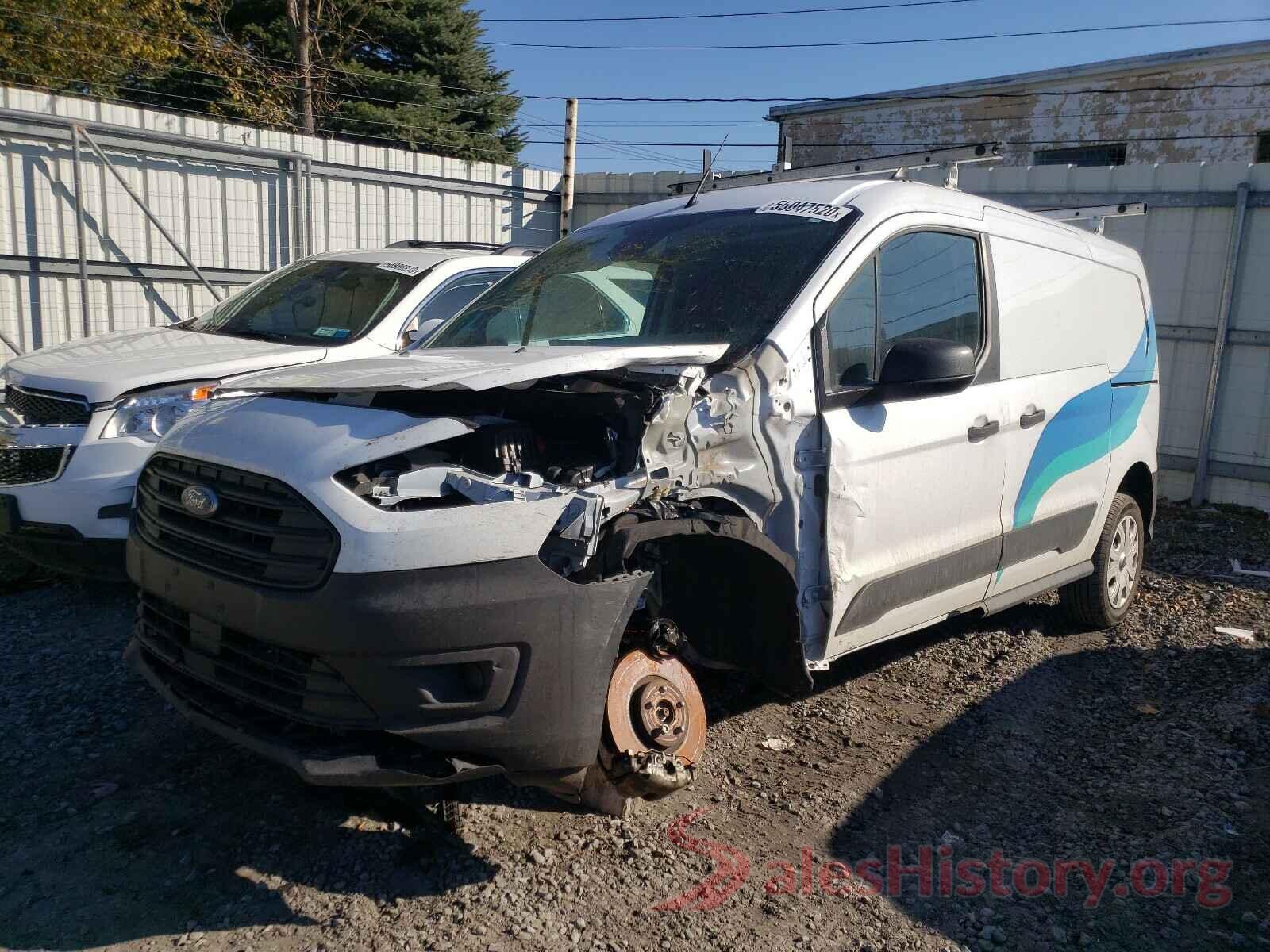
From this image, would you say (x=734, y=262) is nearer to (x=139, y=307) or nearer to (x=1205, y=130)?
(x=139, y=307)

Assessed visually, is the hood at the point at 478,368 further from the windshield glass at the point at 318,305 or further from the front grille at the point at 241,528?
the windshield glass at the point at 318,305

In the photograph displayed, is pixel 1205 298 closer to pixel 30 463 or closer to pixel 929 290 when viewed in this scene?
pixel 929 290

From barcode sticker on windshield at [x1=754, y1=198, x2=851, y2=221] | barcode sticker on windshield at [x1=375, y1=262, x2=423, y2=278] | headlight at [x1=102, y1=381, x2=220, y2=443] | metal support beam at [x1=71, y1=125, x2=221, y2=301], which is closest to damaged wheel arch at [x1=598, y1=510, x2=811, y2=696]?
barcode sticker on windshield at [x1=754, y1=198, x2=851, y2=221]

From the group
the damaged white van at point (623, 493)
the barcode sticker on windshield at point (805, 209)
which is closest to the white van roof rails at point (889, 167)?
the damaged white van at point (623, 493)

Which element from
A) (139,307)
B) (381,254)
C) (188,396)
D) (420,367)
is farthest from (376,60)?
(420,367)

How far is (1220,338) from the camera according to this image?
8688 mm

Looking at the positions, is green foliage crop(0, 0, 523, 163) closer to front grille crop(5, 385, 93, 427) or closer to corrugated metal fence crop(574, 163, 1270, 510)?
corrugated metal fence crop(574, 163, 1270, 510)

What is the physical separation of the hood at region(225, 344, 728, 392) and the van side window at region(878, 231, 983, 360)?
81 centimetres

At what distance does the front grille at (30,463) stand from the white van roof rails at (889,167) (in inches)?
133

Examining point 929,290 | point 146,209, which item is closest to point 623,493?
point 929,290

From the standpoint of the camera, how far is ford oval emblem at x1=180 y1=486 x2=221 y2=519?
2.90m

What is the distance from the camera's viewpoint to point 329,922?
113 inches

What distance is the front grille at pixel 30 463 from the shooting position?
5.00 metres

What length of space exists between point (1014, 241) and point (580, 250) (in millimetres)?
1931
